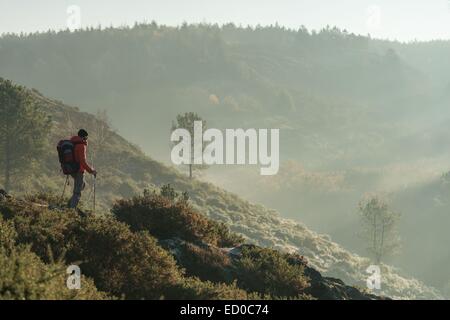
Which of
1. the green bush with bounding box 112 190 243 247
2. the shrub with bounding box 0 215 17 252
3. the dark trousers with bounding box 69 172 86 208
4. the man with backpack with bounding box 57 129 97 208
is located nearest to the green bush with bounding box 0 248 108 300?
the shrub with bounding box 0 215 17 252

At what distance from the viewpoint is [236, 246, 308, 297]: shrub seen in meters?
11.1

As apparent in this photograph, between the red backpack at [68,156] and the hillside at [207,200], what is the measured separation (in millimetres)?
39851

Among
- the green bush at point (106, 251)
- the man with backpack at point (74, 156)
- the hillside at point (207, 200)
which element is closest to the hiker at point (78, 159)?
the man with backpack at point (74, 156)

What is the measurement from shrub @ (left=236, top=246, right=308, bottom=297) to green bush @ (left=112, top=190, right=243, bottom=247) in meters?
1.81

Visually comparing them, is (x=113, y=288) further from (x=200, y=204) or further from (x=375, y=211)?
(x=375, y=211)

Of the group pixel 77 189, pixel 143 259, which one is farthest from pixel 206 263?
pixel 77 189

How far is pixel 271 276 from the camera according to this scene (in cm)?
1130

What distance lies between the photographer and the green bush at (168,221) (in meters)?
13.4

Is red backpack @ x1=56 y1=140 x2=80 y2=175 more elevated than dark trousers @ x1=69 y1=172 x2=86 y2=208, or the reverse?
red backpack @ x1=56 y1=140 x2=80 y2=175

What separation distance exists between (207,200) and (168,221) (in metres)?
56.0

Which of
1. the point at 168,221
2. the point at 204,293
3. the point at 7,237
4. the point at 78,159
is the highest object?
the point at 78,159

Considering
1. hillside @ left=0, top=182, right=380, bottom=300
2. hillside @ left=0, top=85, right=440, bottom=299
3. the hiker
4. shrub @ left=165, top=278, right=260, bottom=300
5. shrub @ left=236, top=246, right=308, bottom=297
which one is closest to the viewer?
hillside @ left=0, top=182, right=380, bottom=300

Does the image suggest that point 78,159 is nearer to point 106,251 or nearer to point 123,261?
point 106,251

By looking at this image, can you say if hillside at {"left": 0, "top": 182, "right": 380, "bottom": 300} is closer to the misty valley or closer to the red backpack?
the misty valley
